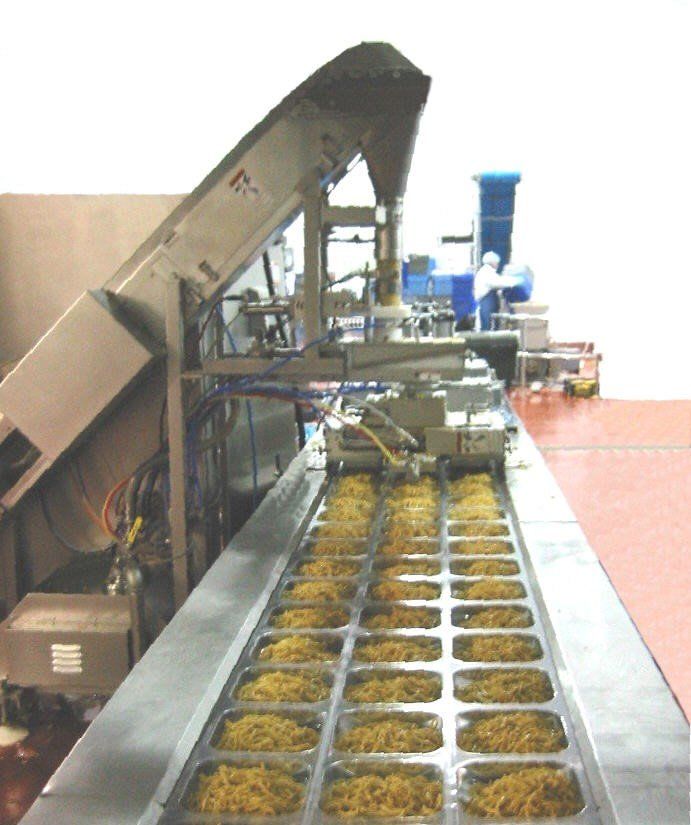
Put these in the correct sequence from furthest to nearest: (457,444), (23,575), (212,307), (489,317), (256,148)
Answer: (489,317)
(457,444)
(23,575)
(212,307)
(256,148)

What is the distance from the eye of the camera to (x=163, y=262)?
2486 mm

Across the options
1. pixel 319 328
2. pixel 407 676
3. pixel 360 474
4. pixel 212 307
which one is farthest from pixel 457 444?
pixel 407 676

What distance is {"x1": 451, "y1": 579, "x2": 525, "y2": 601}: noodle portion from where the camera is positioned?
1940 mm

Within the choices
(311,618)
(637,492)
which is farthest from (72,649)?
(637,492)

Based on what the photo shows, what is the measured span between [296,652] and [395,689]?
0.25 m

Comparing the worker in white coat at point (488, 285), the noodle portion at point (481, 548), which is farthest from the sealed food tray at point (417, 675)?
the worker in white coat at point (488, 285)

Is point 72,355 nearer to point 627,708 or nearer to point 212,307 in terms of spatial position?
point 212,307

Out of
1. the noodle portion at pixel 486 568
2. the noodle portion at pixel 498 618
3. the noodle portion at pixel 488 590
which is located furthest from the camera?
the noodle portion at pixel 486 568

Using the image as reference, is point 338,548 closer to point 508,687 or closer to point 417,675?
point 417,675

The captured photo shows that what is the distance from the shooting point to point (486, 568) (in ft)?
6.88

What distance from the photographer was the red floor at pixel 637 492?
10.3 ft

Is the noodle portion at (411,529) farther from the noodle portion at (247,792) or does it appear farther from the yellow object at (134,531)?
the noodle portion at (247,792)

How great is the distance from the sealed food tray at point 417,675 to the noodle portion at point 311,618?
0.01m

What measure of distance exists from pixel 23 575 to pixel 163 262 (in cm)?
125
